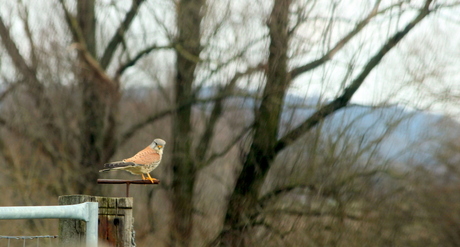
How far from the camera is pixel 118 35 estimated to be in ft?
34.6

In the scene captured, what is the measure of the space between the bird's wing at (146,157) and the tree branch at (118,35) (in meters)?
6.21

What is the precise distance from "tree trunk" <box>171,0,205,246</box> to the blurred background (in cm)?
2

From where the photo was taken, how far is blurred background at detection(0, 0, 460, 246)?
888 centimetres

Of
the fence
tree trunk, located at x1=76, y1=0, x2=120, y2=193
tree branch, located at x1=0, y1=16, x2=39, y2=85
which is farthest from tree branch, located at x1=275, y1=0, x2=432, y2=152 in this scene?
the fence

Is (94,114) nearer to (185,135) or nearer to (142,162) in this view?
(185,135)

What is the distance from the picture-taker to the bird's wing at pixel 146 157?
4.20 meters

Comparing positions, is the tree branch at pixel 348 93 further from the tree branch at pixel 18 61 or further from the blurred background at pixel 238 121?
the tree branch at pixel 18 61

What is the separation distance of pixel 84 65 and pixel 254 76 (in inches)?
103

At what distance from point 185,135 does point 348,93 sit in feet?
7.84

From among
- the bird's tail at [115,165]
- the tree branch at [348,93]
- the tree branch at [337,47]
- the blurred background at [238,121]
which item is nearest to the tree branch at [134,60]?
the blurred background at [238,121]

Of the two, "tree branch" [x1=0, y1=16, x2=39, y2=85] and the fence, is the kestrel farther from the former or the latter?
"tree branch" [x1=0, y1=16, x2=39, y2=85]

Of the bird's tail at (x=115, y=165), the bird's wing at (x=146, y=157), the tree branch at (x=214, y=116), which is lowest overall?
the bird's tail at (x=115, y=165)

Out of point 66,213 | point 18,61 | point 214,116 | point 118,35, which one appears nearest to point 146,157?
point 66,213

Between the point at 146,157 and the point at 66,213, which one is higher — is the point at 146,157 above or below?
above
